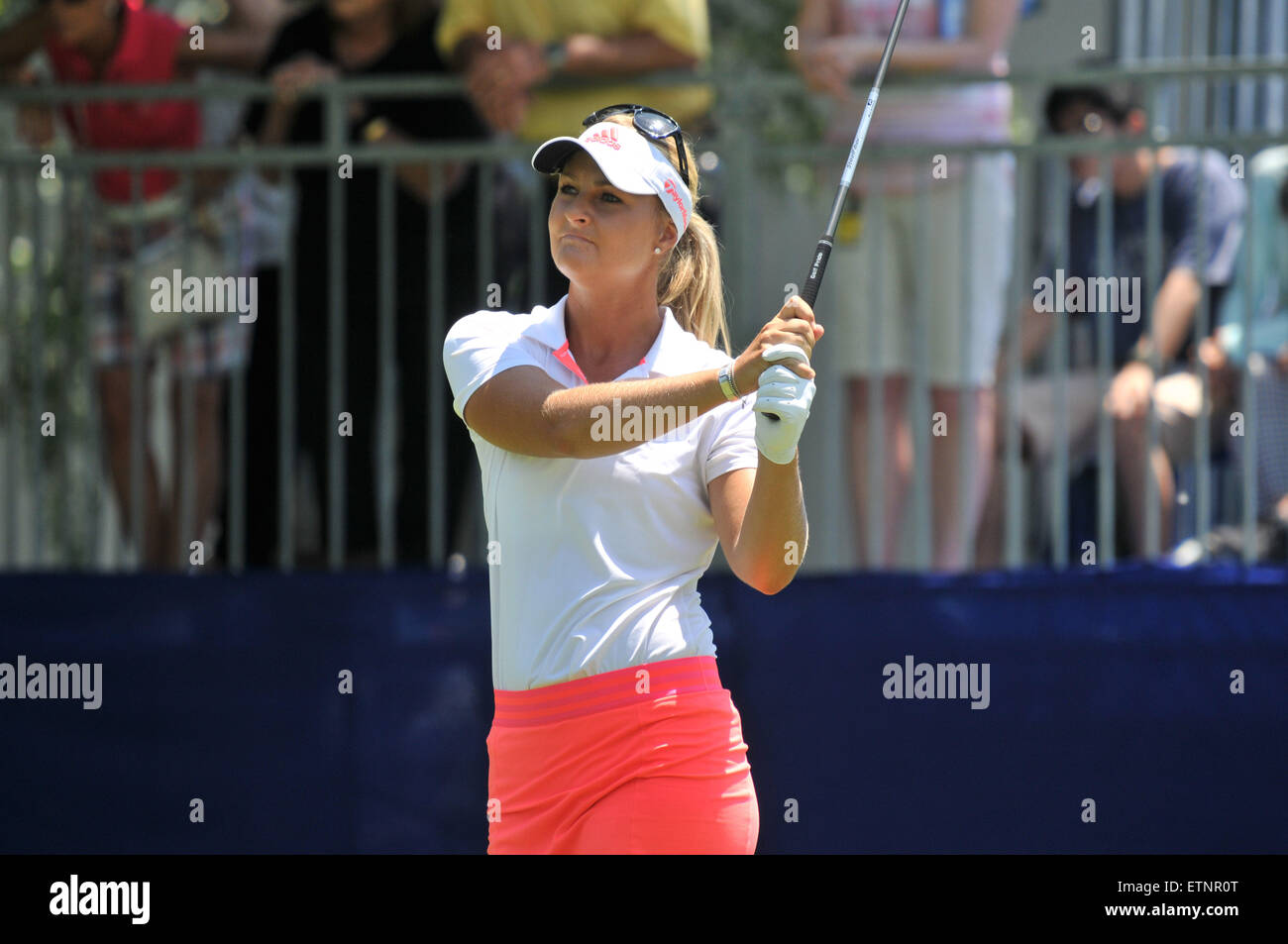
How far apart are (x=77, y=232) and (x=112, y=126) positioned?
44cm

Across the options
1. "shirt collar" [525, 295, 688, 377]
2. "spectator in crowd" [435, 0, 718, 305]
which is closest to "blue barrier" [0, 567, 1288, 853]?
"spectator in crowd" [435, 0, 718, 305]

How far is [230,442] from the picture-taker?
6219 millimetres

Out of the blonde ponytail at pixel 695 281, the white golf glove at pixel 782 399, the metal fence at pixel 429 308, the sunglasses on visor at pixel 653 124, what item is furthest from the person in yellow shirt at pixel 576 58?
the white golf glove at pixel 782 399

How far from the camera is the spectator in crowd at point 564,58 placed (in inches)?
236

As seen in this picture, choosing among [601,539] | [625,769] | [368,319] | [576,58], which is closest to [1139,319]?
[576,58]

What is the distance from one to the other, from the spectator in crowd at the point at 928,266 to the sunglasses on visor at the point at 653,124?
2.51m

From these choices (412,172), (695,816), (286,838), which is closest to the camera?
(695,816)

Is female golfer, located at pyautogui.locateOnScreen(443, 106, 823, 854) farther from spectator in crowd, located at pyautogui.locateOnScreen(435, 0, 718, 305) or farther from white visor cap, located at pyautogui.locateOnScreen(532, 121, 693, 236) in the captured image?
spectator in crowd, located at pyautogui.locateOnScreen(435, 0, 718, 305)

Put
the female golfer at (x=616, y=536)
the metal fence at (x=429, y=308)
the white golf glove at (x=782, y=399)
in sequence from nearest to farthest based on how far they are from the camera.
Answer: the white golf glove at (x=782, y=399), the female golfer at (x=616, y=536), the metal fence at (x=429, y=308)

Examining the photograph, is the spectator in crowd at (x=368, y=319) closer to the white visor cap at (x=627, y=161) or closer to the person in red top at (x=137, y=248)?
the person in red top at (x=137, y=248)

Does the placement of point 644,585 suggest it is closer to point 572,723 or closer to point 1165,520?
point 572,723

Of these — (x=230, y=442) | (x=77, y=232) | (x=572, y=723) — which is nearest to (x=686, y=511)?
(x=572, y=723)

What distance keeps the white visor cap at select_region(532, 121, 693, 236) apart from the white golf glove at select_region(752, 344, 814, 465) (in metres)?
0.48

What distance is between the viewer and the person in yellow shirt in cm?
599
